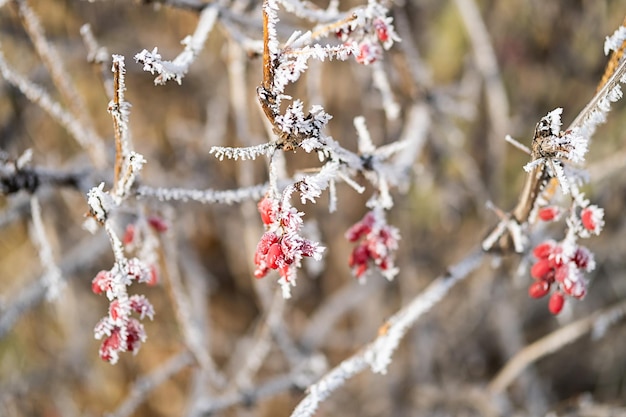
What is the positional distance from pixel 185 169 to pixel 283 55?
148cm

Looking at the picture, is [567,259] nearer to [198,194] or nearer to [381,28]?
[381,28]

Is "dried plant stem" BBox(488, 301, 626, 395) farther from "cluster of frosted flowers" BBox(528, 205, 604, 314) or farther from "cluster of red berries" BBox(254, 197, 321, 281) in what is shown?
"cluster of red berries" BBox(254, 197, 321, 281)

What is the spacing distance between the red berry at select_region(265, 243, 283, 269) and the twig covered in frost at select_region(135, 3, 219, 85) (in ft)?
1.11

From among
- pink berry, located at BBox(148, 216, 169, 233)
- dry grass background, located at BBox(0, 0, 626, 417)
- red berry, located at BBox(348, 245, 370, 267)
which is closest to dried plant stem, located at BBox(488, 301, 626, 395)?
dry grass background, located at BBox(0, 0, 626, 417)

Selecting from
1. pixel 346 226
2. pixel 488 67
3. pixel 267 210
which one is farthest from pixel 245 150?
pixel 346 226

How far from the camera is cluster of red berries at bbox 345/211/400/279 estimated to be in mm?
1175

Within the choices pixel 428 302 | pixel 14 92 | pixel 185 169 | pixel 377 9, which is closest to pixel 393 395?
pixel 185 169

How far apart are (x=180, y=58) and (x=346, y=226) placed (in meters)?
1.95

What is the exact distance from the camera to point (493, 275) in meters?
2.39

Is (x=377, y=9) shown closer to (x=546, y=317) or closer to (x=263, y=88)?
(x=263, y=88)

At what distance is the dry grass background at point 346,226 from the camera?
2398mm

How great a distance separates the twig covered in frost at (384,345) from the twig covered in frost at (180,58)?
2.08 feet

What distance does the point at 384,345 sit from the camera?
47.1 inches

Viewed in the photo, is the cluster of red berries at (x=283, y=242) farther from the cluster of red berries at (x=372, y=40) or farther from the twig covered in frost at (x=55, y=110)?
the twig covered in frost at (x=55, y=110)
